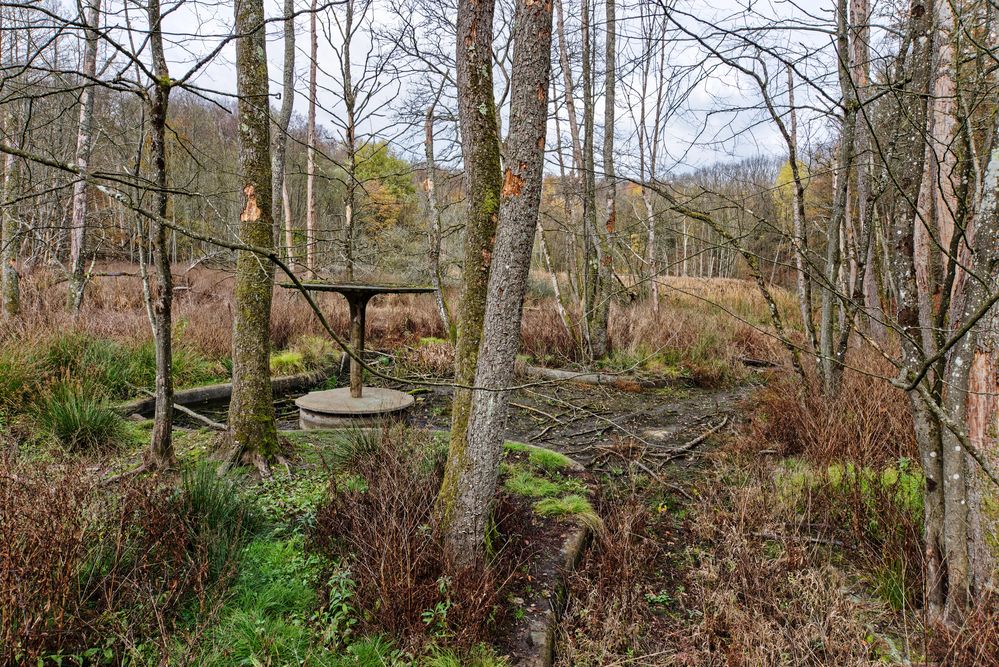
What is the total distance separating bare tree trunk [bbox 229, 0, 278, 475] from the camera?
12.3ft

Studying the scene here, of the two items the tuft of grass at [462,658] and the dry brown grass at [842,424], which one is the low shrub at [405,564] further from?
the dry brown grass at [842,424]

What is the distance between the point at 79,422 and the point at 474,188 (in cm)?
371

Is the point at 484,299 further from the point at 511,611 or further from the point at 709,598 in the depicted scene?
the point at 709,598

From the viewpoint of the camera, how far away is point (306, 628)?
7.41ft

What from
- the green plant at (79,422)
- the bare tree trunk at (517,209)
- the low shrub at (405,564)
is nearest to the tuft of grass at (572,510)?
the low shrub at (405,564)

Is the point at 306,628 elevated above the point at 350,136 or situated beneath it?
situated beneath

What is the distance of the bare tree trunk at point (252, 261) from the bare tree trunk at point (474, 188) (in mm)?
1664

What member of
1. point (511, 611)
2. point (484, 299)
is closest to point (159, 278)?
point (484, 299)

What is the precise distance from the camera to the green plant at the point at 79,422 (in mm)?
4160

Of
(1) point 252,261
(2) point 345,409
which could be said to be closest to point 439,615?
(1) point 252,261

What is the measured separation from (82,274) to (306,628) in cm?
835

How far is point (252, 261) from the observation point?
3.73m

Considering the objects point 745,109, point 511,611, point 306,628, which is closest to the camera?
point 306,628

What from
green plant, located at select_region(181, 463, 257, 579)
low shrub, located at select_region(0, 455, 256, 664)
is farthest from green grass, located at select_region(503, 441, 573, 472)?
low shrub, located at select_region(0, 455, 256, 664)
